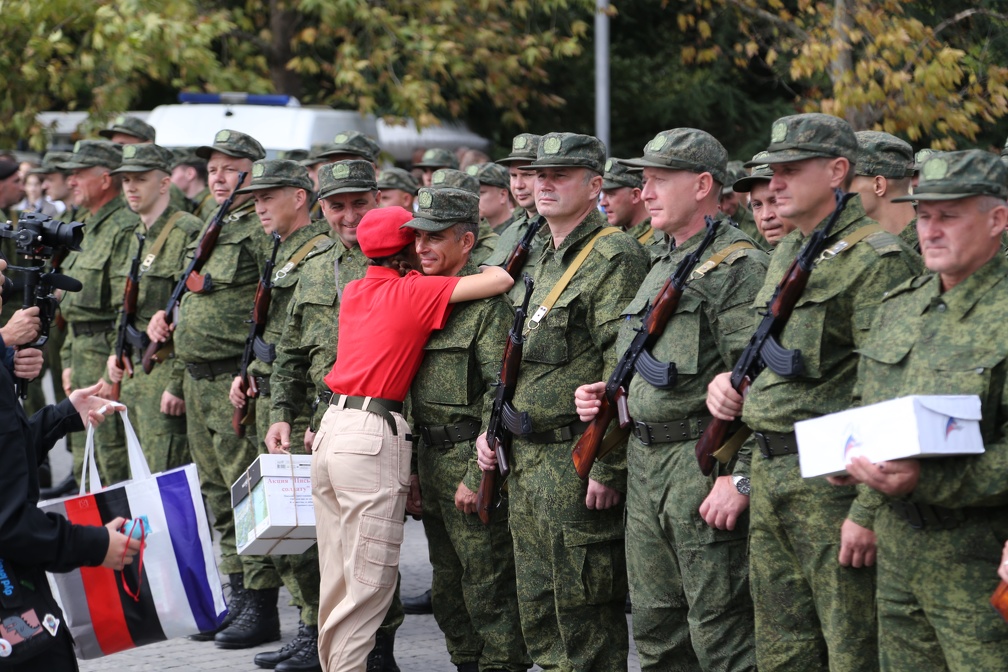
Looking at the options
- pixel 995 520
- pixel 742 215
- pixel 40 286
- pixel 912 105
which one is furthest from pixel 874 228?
pixel 912 105

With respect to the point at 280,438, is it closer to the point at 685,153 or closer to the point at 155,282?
the point at 155,282

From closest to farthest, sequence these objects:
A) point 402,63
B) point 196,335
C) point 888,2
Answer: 1. point 196,335
2. point 888,2
3. point 402,63

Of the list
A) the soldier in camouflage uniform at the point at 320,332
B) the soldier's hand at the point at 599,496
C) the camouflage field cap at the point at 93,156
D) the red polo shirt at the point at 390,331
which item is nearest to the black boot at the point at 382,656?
the soldier in camouflage uniform at the point at 320,332

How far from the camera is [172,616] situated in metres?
4.68

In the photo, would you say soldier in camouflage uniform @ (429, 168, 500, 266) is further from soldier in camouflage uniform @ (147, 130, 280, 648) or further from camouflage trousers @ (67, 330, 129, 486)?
camouflage trousers @ (67, 330, 129, 486)

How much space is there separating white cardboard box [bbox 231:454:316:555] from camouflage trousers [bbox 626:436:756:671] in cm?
158

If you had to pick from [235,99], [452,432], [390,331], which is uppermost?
[235,99]

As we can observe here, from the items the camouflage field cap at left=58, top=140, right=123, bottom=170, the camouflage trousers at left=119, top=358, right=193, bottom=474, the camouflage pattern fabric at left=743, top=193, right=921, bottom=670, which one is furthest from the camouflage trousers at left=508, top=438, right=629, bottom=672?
the camouflage field cap at left=58, top=140, right=123, bottom=170

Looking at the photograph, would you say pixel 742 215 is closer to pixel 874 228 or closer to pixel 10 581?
pixel 874 228

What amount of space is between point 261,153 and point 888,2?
184 inches

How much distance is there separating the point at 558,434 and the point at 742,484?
99 cm

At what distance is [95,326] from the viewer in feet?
28.0

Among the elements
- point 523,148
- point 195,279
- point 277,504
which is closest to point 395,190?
point 523,148

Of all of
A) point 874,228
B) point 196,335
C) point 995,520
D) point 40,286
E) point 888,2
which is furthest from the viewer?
point 888,2
